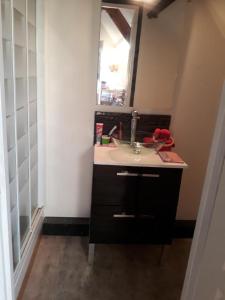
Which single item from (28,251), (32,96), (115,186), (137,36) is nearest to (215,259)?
(115,186)

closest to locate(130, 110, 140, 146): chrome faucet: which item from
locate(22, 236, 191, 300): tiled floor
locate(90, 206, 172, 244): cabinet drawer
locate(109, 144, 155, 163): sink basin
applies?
locate(109, 144, 155, 163): sink basin

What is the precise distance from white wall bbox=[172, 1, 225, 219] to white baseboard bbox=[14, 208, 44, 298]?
4.23 feet

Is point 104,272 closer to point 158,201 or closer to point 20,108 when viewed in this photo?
point 158,201

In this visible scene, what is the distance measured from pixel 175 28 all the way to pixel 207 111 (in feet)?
2.34

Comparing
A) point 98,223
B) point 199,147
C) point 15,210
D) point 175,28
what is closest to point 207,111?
point 199,147

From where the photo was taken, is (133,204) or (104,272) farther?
(104,272)

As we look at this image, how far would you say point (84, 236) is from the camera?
2.25 meters

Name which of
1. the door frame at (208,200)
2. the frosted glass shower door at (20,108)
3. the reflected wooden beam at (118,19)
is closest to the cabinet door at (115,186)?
the frosted glass shower door at (20,108)

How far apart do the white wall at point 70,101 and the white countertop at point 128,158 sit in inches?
11.6

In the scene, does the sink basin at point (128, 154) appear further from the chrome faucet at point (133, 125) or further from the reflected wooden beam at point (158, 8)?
the reflected wooden beam at point (158, 8)

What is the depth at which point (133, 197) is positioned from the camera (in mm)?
1739

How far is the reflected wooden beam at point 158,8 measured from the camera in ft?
5.54

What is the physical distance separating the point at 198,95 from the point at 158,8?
732 mm

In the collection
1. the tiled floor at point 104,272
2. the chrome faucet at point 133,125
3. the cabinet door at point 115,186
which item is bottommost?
the tiled floor at point 104,272
